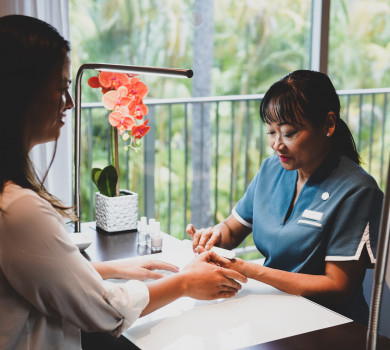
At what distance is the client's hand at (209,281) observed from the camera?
1.26 m

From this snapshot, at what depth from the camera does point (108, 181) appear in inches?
74.9

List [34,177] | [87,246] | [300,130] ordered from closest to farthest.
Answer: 1. [34,177]
2. [300,130]
3. [87,246]

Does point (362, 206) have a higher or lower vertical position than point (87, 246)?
higher

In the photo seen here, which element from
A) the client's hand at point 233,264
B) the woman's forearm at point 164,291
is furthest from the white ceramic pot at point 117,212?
the woman's forearm at point 164,291

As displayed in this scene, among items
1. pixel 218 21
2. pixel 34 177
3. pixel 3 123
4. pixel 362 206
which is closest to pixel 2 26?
pixel 3 123

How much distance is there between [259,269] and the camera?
142 centimetres

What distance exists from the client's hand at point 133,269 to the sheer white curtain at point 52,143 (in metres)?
1.29

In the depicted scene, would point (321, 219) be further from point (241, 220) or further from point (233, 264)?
point (241, 220)

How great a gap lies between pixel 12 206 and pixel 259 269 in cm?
73

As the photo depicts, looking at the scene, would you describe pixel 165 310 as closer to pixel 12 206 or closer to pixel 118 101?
pixel 12 206

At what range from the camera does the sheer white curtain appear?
2521 mm

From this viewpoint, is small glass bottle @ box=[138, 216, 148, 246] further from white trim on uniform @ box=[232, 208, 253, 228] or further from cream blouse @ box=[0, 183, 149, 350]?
cream blouse @ box=[0, 183, 149, 350]

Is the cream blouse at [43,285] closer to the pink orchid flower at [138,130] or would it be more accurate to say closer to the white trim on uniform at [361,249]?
the white trim on uniform at [361,249]

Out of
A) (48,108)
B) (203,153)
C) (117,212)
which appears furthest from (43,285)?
(203,153)
